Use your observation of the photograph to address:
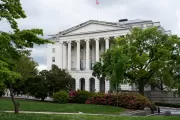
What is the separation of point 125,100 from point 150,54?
1658 centimetres

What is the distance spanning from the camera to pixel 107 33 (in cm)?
8550

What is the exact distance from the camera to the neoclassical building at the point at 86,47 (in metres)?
84.9

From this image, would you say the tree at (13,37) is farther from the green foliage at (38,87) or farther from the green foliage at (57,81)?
the green foliage at (57,81)

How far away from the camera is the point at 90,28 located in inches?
3477

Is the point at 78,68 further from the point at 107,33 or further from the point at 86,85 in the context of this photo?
the point at 107,33

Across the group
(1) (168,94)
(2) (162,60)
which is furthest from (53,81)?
(1) (168,94)

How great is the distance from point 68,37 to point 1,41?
252 feet

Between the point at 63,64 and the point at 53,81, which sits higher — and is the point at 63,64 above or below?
above

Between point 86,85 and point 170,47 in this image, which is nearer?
point 170,47

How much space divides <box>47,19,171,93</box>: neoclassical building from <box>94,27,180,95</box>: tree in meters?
29.7

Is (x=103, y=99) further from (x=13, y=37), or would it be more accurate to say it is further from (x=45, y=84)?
(x=13, y=37)

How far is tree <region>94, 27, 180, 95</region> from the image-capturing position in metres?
48.1

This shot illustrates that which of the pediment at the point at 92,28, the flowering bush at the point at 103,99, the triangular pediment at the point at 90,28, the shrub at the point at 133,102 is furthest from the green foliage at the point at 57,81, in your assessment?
the pediment at the point at 92,28

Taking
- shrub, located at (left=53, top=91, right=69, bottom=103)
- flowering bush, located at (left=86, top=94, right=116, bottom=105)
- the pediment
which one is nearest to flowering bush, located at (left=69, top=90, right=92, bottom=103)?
shrub, located at (left=53, top=91, right=69, bottom=103)
